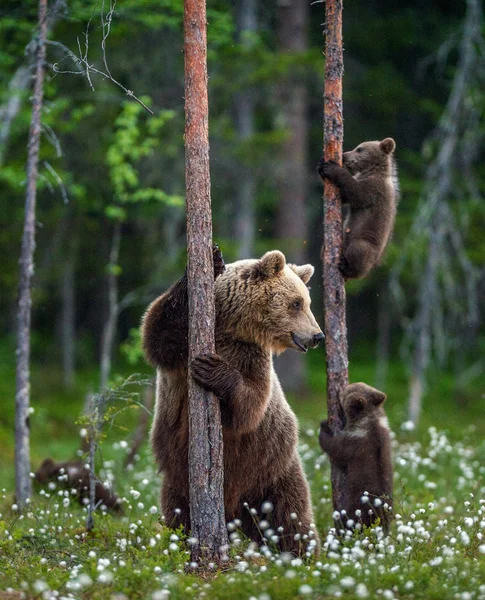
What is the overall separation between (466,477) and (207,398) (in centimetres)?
567

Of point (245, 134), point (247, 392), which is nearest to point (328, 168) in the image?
point (247, 392)

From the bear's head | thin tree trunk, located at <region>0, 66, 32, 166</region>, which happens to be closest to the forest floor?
the bear's head

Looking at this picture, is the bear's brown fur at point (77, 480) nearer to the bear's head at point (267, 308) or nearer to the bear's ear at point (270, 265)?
→ the bear's head at point (267, 308)

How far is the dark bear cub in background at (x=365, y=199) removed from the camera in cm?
780

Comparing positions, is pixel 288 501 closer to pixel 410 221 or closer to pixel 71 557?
pixel 71 557

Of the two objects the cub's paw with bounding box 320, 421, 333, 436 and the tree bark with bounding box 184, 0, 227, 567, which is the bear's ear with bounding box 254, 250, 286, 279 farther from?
the cub's paw with bounding box 320, 421, 333, 436

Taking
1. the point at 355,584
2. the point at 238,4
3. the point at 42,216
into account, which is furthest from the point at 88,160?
the point at 355,584

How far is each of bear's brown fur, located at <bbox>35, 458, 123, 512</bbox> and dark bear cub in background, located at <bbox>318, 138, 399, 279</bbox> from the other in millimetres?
3671

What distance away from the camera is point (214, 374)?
631 centimetres

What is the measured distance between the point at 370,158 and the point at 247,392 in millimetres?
3258

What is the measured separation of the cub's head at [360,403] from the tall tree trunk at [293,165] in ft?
37.4

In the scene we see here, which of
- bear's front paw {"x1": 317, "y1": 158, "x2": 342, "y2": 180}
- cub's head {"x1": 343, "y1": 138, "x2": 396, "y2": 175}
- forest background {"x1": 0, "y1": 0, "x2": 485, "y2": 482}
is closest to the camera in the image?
bear's front paw {"x1": 317, "y1": 158, "x2": 342, "y2": 180}

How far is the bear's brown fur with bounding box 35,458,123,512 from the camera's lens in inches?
377

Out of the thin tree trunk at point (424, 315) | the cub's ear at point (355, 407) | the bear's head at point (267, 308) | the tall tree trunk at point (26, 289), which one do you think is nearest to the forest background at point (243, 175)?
the thin tree trunk at point (424, 315)
